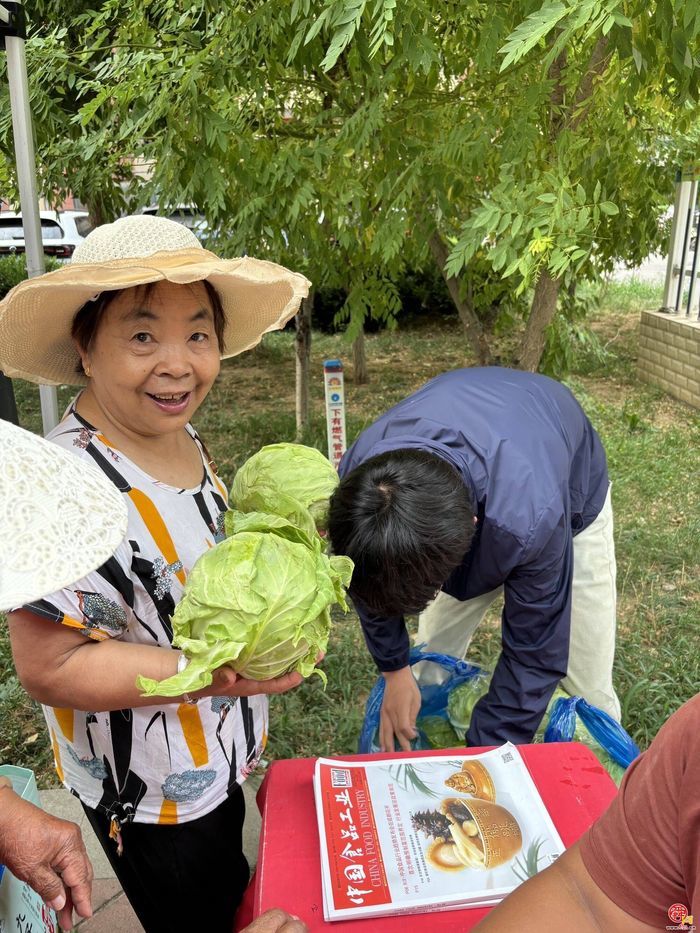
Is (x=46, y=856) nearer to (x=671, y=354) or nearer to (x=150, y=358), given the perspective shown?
(x=150, y=358)

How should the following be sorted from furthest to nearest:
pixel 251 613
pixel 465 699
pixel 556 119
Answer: pixel 556 119
pixel 465 699
pixel 251 613

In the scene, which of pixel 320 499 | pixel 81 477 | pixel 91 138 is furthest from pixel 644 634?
pixel 91 138

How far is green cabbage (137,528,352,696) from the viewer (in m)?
1.35

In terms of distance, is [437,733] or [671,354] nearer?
[437,733]

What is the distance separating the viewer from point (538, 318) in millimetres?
4461

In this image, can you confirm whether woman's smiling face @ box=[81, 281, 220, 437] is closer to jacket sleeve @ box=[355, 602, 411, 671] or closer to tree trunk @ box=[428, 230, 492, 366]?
jacket sleeve @ box=[355, 602, 411, 671]

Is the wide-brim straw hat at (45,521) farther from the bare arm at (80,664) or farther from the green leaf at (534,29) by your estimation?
the green leaf at (534,29)

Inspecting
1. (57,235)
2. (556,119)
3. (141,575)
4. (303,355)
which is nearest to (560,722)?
(141,575)

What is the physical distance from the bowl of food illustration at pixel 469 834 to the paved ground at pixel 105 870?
51.2 inches

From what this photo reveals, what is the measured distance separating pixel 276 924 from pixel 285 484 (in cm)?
99

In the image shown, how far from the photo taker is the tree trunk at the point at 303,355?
19.4ft

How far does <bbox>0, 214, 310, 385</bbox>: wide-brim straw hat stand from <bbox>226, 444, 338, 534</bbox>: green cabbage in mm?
397

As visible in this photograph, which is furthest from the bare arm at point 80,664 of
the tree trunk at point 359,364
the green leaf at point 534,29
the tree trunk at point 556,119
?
the tree trunk at point 359,364

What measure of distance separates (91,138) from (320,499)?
3.48 meters
